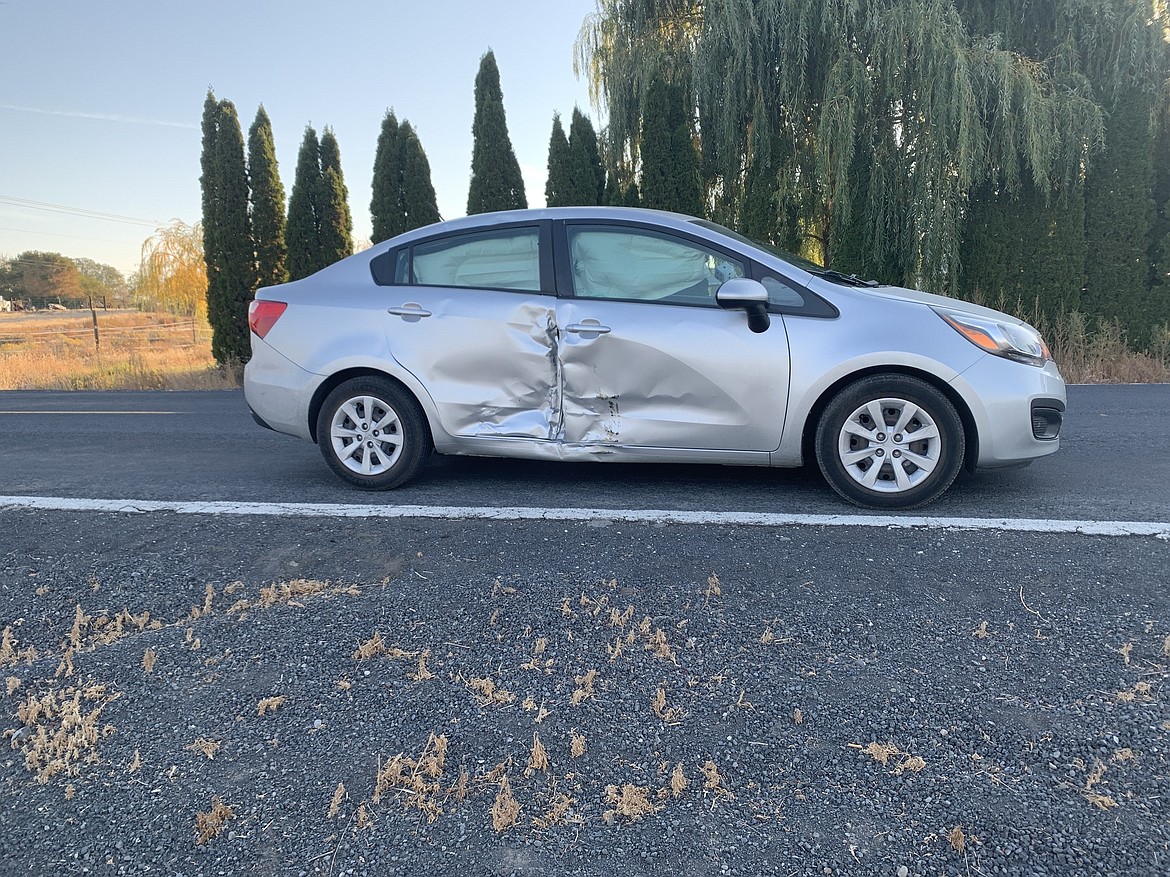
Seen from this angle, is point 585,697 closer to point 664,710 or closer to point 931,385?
point 664,710

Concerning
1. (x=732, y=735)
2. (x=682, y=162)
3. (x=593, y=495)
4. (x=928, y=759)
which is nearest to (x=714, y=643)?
(x=732, y=735)

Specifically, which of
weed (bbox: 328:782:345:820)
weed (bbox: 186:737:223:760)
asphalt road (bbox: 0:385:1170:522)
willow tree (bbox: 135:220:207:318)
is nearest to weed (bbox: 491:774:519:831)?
weed (bbox: 328:782:345:820)

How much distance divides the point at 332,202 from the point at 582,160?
14.4 ft

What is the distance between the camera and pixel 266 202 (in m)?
14.7

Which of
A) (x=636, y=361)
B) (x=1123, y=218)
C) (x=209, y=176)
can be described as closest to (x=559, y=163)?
(x=209, y=176)

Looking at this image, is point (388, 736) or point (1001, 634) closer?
point (388, 736)

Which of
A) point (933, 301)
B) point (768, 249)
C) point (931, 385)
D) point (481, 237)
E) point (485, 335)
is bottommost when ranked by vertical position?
point (931, 385)

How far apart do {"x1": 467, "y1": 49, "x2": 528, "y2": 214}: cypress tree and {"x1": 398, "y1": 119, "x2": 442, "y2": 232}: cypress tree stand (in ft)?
2.60

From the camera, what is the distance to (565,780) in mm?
2143

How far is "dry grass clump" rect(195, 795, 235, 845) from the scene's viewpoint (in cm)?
197

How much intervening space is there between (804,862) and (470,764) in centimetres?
87

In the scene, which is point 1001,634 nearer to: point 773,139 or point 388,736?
point 388,736

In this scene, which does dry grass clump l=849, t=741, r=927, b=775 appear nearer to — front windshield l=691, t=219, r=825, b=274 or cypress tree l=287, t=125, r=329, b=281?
front windshield l=691, t=219, r=825, b=274

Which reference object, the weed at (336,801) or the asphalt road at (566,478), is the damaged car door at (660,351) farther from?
the weed at (336,801)
